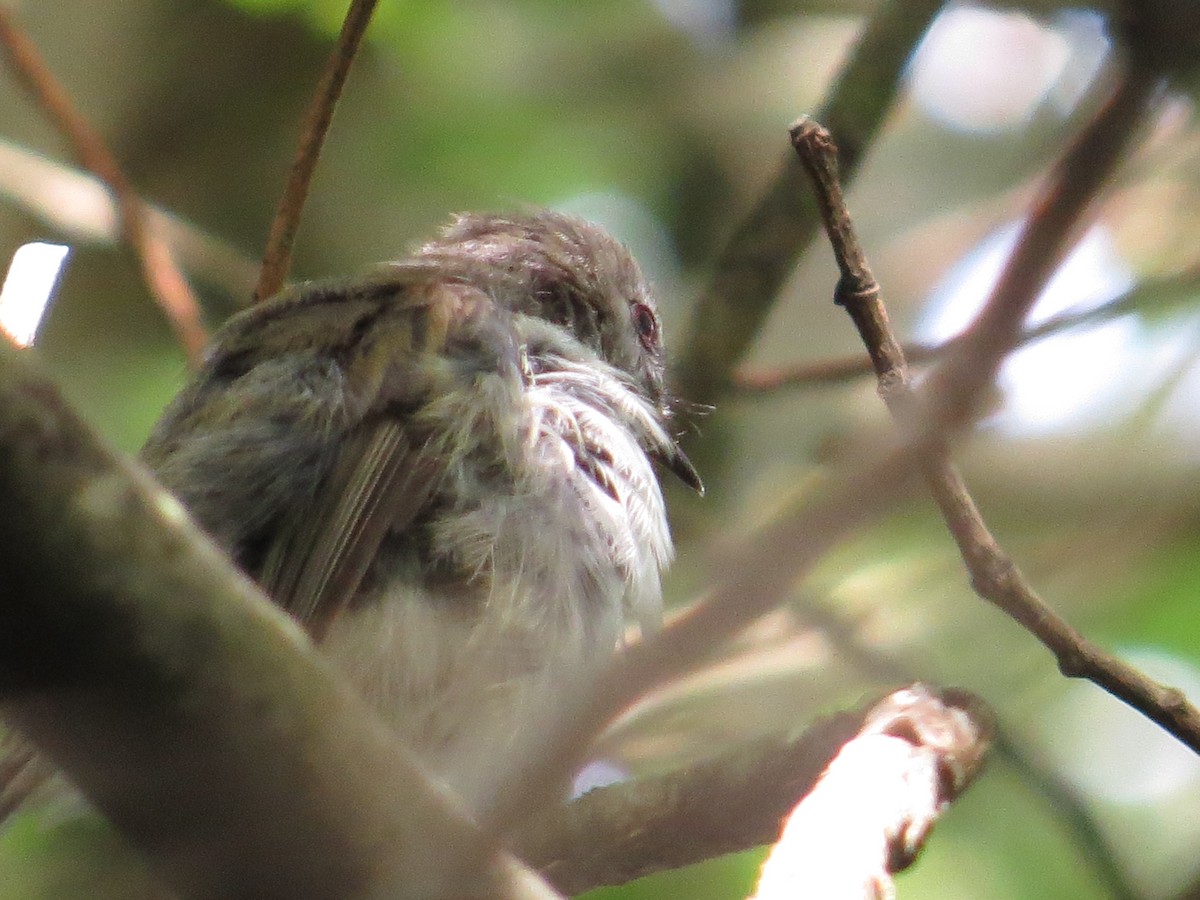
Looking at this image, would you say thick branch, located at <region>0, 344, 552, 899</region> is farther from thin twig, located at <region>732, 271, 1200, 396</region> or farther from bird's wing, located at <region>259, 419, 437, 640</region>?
thin twig, located at <region>732, 271, 1200, 396</region>

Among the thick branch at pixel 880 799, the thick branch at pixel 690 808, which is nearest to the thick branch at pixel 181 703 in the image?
the thick branch at pixel 880 799

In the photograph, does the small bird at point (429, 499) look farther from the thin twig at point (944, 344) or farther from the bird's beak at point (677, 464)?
the thin twig at point (944, 344)

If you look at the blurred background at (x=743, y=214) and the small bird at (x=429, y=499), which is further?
the blurred background at (x=743, y=214)

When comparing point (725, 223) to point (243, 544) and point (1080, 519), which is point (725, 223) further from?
point (243, 544)

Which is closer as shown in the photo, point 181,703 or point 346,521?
point 181,703

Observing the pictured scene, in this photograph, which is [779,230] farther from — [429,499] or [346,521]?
[346,521]

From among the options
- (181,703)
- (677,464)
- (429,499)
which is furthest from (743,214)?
(181,703)
